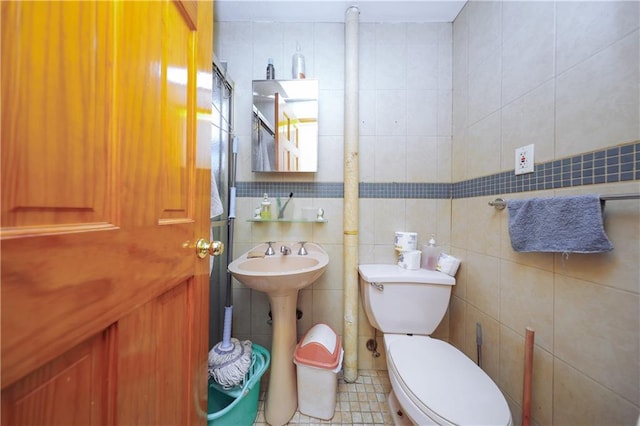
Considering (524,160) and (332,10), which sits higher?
(332,10)

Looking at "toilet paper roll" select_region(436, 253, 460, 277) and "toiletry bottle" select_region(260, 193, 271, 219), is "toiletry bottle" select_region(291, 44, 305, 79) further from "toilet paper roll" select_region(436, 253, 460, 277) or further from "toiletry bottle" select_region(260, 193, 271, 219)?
"toilet paper roll" select_region(436, 253, 460, 277)

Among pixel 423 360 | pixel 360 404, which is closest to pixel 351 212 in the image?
→ pixel 423 360

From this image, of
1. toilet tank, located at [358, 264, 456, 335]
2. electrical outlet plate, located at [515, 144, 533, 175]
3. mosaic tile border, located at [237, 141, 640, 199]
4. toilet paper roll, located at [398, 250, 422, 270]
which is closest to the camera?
mosaic tile border, located at [237, 141, 640, 199]

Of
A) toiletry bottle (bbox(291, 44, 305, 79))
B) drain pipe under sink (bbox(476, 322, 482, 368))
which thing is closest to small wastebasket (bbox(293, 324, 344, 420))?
drain pipe under sink (bbox(476, 322, 482, 368))

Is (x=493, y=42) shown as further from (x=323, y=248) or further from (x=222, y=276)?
(x=222, y=276)

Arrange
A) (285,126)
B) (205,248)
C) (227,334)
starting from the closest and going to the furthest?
1. (205,248)
2. (227,334)
3. (285,126)

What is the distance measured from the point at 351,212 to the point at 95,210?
42.8 inches

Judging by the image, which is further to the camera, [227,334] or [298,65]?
[298,65]

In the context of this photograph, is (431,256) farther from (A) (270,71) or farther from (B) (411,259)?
(A) (270,71)

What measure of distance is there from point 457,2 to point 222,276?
2.06 metres

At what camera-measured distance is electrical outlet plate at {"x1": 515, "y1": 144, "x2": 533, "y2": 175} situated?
0.87m

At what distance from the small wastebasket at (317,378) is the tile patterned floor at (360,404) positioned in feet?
0.13

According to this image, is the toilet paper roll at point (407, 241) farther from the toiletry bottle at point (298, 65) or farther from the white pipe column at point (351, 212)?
the toiletry bottle at point (298, 65)

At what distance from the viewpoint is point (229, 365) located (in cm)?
Result: 94
